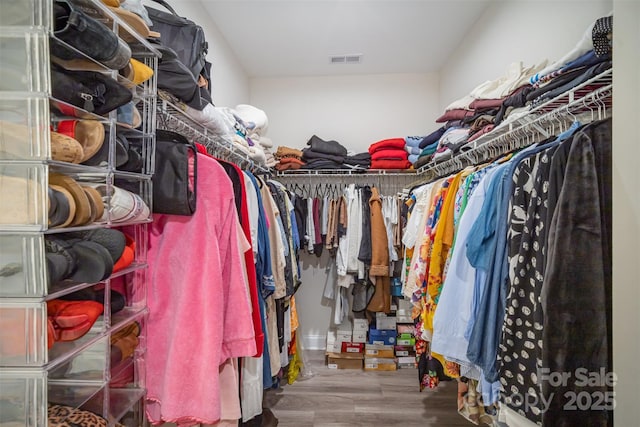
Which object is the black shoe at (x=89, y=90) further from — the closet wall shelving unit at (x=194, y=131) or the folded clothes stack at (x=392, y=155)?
the folded clothes stack at (x=392, y=155)

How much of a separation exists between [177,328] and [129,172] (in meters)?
0.43

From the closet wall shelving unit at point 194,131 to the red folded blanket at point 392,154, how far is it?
4.17 feet

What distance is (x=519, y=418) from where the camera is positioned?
0.82m

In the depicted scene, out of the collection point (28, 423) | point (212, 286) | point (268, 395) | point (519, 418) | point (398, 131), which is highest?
point (398, 131)

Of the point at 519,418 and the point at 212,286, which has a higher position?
the point at 212,286

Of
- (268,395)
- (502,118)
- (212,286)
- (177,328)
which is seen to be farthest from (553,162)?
(268,395)

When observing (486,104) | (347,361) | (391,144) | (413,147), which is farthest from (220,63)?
(347,361)

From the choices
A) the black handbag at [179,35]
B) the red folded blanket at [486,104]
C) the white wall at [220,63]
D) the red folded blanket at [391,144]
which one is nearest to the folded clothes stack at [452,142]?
the red folded blanket at [486,104]

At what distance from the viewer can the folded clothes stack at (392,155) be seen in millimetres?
2801

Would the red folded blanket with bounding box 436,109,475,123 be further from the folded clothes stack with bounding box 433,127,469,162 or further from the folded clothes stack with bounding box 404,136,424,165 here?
the folded clothes stack with bounding box 404,136,424,165

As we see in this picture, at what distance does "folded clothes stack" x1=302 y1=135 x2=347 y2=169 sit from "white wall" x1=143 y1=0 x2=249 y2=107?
0.78m

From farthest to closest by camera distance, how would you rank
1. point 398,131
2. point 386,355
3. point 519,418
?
point 398,131 → point 386,355 → point 519,418

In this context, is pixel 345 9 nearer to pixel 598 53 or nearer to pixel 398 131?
pixel 398 131

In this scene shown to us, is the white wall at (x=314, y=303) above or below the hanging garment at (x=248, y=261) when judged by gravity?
below
